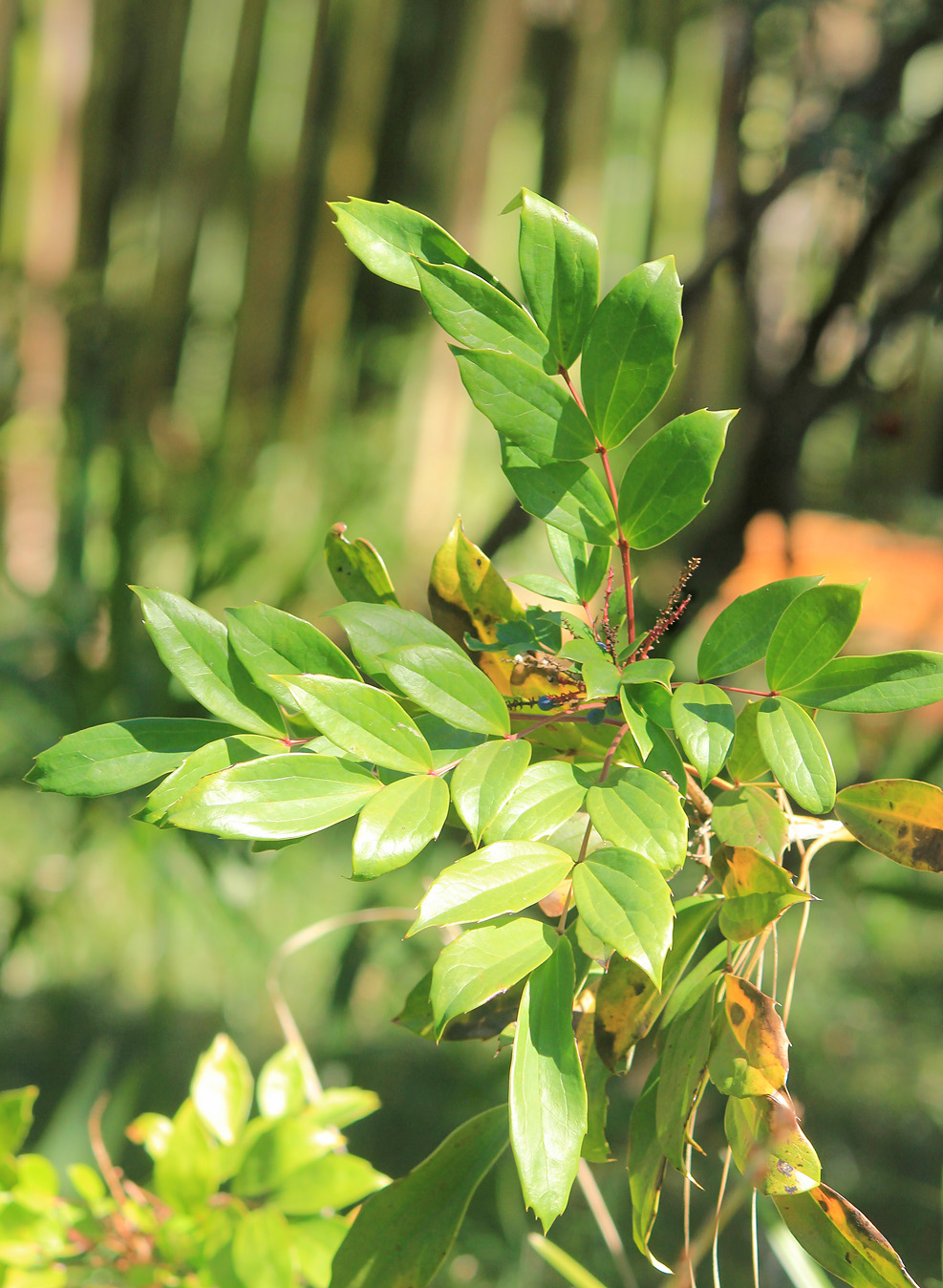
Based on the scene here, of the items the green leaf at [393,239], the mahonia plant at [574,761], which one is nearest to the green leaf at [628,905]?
the mahonia plant at [574,761]

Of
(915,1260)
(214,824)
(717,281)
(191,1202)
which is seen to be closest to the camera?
(214,824)

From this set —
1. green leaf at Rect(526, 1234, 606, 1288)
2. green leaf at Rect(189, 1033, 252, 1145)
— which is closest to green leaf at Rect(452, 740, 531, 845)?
green leaf at Rect(526, 1234, 606, 1288)

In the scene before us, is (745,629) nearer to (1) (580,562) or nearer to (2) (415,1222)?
(1) (580,562)

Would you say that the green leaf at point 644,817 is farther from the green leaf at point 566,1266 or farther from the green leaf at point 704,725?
the green leaf at point 566,1266

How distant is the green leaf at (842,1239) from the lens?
6.3 inches

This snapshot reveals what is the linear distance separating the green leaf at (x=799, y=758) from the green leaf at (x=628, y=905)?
33 mm

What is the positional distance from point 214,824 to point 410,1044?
93 cm

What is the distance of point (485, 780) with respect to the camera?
0.52 feet

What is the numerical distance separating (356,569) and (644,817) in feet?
0.29

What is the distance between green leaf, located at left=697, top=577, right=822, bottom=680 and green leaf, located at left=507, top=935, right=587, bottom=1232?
0.06m

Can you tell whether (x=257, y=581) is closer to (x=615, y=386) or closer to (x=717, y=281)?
(x=717, y=281)

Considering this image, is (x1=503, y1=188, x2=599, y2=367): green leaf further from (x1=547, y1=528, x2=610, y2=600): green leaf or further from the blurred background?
the blurred background

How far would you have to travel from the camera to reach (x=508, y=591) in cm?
21

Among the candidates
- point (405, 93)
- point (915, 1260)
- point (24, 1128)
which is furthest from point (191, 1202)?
point (405, 93)
